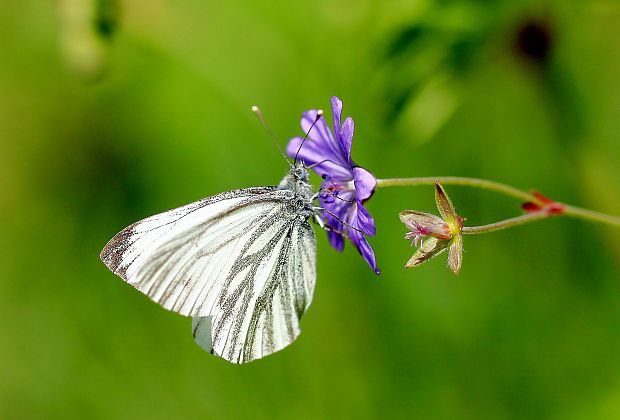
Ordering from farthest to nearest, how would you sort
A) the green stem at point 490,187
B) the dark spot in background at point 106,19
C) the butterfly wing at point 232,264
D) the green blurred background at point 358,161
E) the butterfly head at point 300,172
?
1. the green blurred background at point 358,161
2. the dark spot in background at point 106,19
3. the butterfly head at point 300,172
4. the butterfly wing at point 232,264
5. the green stem at point 490,187

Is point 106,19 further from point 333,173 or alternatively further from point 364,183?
point 364,183

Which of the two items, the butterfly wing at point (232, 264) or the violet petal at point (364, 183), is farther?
the butterfly wing at point (232, 264)

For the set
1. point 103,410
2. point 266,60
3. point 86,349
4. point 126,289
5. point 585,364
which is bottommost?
point 585,364

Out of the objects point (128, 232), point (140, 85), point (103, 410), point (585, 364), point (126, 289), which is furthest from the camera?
point (140, 85)

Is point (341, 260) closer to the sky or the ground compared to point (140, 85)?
closer to the ground

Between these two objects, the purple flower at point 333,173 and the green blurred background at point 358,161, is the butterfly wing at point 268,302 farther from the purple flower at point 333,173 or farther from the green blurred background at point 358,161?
the green blurred background at point 358,161

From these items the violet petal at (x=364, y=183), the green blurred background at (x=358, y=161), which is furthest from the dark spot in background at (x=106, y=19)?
the violet petal at (x=364, y=183)

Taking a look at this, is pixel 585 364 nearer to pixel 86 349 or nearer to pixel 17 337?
pixel 86 349

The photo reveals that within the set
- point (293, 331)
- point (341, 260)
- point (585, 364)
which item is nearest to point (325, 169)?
point (293, 331)

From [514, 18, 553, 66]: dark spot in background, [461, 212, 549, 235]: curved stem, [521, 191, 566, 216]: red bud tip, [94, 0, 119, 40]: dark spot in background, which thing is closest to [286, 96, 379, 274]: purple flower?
[461, 212, 549, 235]: curved stem

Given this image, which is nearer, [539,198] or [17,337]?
[539,198]
